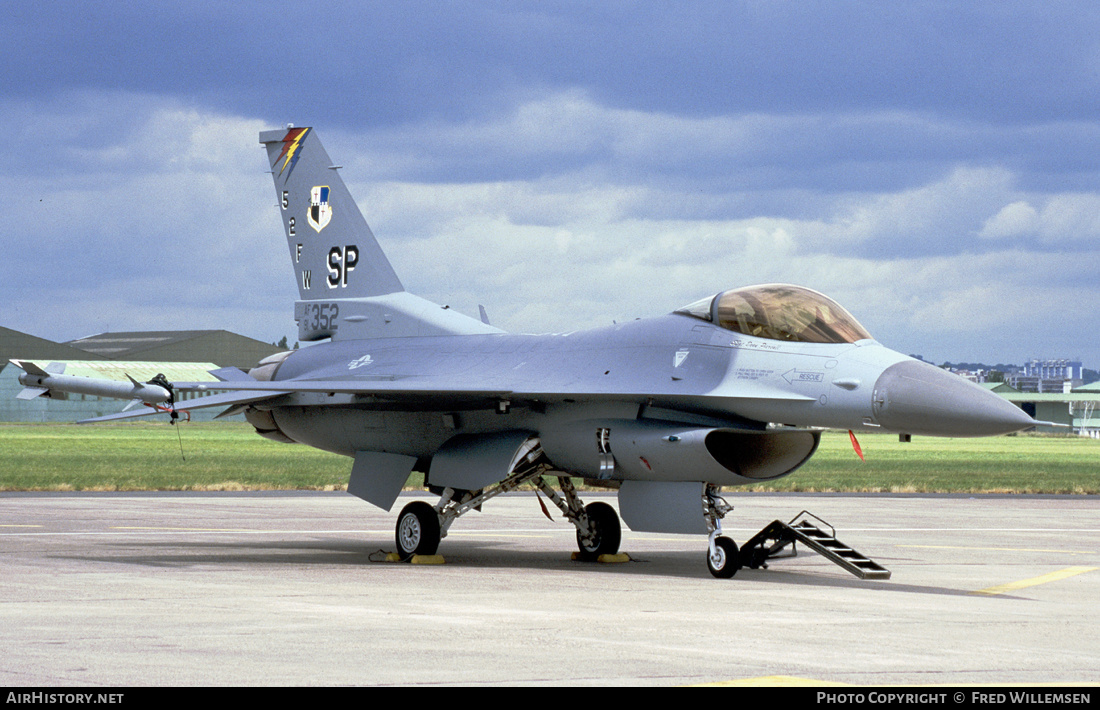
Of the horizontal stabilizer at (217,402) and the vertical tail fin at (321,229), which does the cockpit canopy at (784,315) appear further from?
the vertical tail fin at (321,229)

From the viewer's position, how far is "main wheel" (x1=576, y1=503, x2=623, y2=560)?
56.4 ft

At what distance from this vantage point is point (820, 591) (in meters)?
13.4

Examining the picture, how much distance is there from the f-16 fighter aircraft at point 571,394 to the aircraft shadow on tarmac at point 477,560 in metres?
0.59

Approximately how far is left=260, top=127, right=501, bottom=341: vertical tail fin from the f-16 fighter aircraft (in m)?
0.03

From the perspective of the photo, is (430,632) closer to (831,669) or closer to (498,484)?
(831,669)

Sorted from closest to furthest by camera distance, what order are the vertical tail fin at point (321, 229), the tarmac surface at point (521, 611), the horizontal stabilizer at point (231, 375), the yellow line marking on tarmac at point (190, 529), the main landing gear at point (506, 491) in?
the tarmac surface at point (521, 611)
the main landing gear at point (506, 491)
the horizontal stabilizer at point (231, 375)
the vertical tail fin at point (321, 229)
the yellow line marking on tarmac at point (190, 529)

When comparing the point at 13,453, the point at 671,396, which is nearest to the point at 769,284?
the point at 671,396

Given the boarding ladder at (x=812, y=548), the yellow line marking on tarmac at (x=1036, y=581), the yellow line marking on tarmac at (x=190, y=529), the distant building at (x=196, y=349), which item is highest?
the distant building at (x=196, y=349)

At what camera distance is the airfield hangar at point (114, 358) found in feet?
308

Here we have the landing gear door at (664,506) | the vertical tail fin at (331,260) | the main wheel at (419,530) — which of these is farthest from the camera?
the vertical tail fin at (331,260)

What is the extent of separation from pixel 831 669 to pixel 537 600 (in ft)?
14.4

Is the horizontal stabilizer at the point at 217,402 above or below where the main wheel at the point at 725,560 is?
above

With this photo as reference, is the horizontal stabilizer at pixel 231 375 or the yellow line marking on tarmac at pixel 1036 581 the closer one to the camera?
the yellow line marking on tarmac at pixel 1036 581

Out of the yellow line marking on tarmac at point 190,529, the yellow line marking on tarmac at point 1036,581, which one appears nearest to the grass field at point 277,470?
the yellow line marking on tarmac at point 190,529
